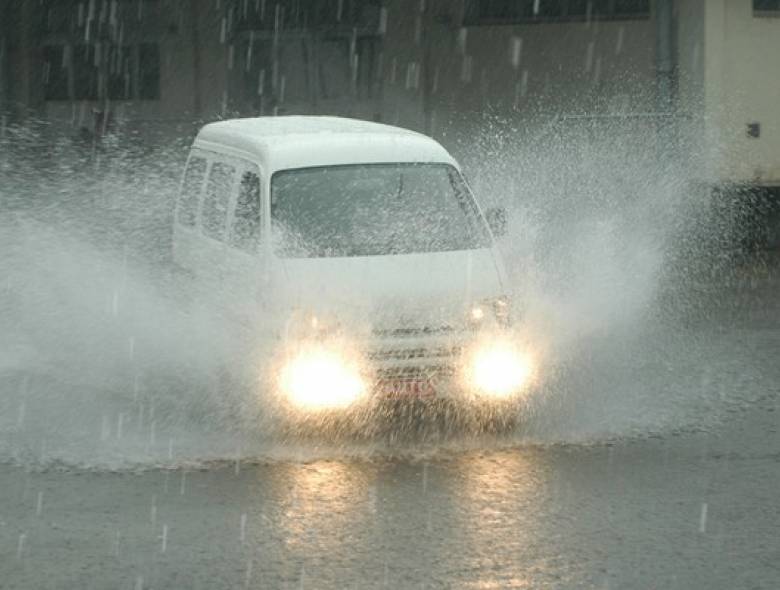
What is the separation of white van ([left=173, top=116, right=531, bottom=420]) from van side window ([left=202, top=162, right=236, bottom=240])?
0.6 inches

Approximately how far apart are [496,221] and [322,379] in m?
2.18

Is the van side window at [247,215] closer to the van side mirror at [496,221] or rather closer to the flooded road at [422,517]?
the van side mirror at [496,221]

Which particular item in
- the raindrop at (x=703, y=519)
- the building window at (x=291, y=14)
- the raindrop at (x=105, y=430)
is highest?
the building window at (x=291, y=14)

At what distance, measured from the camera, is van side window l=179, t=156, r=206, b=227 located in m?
11.6

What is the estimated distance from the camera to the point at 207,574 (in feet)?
21.8

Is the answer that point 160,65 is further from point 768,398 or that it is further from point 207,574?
point 207,574

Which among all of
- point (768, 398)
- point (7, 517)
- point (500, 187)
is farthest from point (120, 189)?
point (7, 517)

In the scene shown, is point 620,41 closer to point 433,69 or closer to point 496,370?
point 433,69

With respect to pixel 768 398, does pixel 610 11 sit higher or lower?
higher

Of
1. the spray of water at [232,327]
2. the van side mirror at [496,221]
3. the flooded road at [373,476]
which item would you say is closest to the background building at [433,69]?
the spray of water at [232,327]

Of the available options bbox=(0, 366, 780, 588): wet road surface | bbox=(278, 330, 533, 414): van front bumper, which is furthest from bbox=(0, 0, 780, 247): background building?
bbox=(0, 366, 780, 588): wet road surface

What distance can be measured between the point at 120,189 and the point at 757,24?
8.10 m

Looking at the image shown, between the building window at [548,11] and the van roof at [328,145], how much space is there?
11701 millimetres

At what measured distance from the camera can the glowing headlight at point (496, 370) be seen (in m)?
9.38
